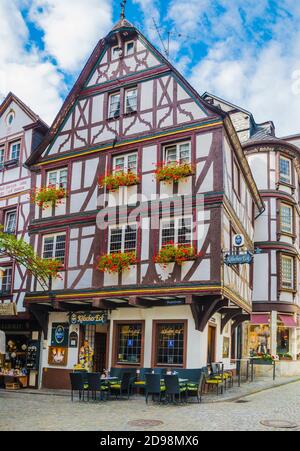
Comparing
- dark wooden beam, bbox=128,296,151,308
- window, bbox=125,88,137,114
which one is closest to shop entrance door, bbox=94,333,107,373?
dark wooden beam, bbox=128,296,151,308

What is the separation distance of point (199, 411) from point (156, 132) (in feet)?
32.5

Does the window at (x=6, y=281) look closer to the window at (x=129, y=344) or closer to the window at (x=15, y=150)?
the window at (x=15, y=150)

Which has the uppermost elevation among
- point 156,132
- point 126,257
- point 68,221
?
point 156,132

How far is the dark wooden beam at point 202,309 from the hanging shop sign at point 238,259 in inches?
55.0

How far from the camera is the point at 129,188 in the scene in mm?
18844

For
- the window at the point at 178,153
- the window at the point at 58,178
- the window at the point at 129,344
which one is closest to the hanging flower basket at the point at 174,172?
the window at the point at 178,153

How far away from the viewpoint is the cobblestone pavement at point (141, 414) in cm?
1090

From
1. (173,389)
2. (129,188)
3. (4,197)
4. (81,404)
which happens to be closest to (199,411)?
(173,389)

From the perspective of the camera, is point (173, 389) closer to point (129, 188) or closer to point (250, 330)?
point (129, 188)

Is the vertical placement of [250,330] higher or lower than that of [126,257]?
lower

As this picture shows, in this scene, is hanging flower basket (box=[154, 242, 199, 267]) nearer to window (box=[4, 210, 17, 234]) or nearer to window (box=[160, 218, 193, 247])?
window (box=[160, 218, 193, 247])

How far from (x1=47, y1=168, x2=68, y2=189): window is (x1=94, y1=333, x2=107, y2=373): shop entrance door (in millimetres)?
6097

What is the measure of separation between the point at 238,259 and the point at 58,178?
8813 mm

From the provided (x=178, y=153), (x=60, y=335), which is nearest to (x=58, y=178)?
(x=178, y=153)
